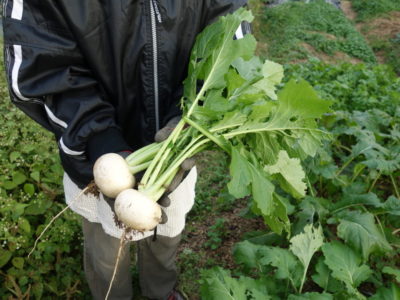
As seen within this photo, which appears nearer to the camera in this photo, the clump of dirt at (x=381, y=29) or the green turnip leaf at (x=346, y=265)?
the green turnip leaf at (x=346, y=265)

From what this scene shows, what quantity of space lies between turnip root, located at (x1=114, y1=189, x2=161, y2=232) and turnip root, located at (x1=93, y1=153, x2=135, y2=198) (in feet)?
0.16

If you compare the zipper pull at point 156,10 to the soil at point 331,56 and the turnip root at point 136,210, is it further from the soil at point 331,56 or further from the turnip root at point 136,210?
the soil at point 331,56

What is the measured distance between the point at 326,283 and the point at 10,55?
2.09 m

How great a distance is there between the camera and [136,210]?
1383 mm

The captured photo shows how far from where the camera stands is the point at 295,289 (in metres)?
2.12

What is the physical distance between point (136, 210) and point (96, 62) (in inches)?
28.0

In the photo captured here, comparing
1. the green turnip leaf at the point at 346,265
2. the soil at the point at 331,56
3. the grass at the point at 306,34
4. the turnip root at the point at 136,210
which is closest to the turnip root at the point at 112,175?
the turnip root at the point at 136,210

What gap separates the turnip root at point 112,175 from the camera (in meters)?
1.44

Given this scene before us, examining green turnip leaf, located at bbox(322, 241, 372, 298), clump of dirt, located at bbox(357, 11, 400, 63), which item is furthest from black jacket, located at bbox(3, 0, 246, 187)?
Answer: clump of dirt, located at bbox(357, 11, 400, 63)

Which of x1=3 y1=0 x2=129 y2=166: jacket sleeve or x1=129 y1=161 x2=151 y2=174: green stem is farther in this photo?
x1=129 y1=161 x2=151 y2=174: green stem

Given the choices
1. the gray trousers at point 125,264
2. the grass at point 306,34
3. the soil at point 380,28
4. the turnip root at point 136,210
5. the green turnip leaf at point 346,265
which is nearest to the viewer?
the turnip root at point 136,210

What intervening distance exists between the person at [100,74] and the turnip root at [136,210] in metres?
0.20

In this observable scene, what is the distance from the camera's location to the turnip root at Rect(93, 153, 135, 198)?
4.72 feet

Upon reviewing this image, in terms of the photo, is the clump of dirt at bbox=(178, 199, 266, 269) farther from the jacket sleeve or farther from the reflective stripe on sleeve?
the reflective stripe on sleeve
